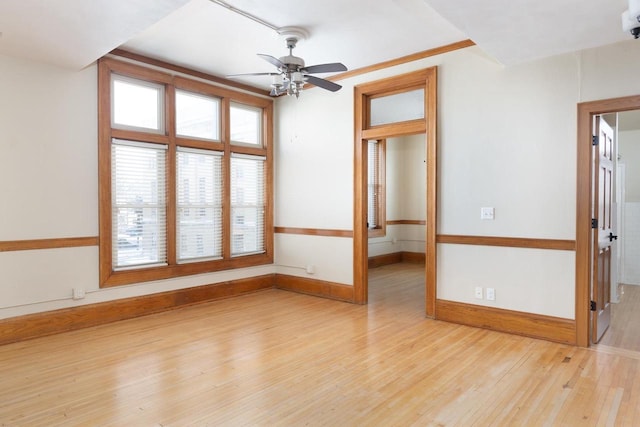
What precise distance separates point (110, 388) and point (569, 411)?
9.98 feet

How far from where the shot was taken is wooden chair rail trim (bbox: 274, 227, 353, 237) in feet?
17.7

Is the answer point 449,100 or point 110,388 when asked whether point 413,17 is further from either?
point 110,388

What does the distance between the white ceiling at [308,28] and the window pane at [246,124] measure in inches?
42.0

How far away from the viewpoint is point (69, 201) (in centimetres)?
417

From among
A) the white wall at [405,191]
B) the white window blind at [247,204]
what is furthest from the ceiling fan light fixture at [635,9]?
the white wall at [405,191]

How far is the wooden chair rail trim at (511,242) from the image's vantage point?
3.69 meters

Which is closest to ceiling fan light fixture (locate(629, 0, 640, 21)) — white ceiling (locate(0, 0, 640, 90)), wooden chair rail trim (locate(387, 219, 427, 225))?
white ceiling (locate(0, 0, 640, 90))

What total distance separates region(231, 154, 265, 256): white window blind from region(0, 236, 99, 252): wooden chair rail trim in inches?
76.1

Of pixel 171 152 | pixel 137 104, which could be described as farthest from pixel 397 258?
pixel 137 104

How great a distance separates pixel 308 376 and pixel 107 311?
269 centimetres

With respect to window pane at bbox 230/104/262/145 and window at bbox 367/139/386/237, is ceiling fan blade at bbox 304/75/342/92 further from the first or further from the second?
window at bbox 367/139/386/237

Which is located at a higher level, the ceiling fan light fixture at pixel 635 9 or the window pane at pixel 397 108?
the window pane at pixel 397 108

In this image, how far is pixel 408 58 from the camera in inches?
182

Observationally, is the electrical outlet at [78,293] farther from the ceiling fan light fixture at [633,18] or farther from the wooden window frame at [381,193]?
the wooden window frame at [381,193]
